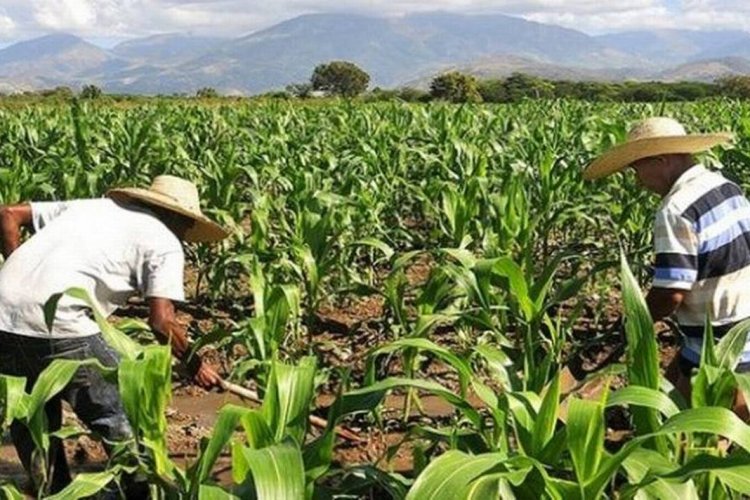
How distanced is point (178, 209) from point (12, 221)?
0.71 meters

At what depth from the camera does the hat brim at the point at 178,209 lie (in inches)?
125

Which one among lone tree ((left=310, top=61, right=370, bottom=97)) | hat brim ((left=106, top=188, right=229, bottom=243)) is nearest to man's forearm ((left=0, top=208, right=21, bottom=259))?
hat brim ((left=106, top=188, right=229, bottom=243))

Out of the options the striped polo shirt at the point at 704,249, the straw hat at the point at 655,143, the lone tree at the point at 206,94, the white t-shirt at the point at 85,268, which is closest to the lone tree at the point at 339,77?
the lone tree at the point at 206,94

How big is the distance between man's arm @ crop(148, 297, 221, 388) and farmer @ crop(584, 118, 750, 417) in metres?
1.48

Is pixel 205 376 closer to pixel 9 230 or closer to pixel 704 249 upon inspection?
pixel 9 230

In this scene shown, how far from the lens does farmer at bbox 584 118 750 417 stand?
292 cm

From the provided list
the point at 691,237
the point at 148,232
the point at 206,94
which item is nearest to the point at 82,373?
the point at 148,232

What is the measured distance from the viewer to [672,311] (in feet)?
9.71

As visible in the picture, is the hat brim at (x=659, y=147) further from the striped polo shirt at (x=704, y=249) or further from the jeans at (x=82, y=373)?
the jeans at (x=82, y=373)

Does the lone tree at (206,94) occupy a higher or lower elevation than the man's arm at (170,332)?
lower

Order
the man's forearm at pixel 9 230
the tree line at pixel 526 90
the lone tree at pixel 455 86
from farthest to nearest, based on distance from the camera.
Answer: the lone tree at pixel 455 86 < the tree line at pixel 526 90 < the man's forearm at pixel 9 230

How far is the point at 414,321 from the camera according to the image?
5.27 meters

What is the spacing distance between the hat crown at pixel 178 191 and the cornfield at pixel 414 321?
46cm

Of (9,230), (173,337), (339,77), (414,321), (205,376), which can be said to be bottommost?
(339,77)
